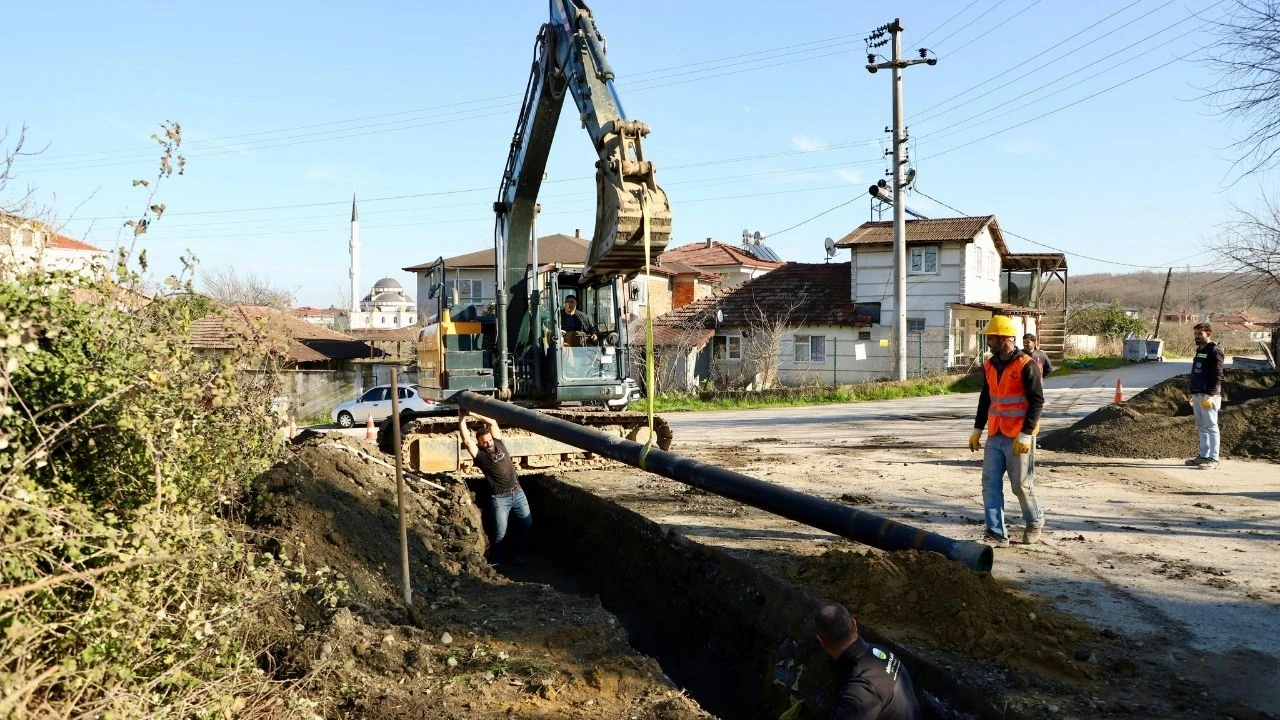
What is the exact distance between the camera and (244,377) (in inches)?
267

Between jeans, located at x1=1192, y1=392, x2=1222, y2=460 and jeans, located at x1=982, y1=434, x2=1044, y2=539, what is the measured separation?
17.3 ft

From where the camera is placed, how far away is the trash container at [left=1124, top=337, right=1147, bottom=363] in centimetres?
4256

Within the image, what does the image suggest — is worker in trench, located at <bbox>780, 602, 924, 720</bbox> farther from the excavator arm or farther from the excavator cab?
the excavator cab

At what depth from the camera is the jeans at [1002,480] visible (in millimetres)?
7168

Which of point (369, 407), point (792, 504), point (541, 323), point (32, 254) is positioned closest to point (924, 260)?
point (369, 407)

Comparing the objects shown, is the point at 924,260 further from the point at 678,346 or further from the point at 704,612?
the point at 704,612

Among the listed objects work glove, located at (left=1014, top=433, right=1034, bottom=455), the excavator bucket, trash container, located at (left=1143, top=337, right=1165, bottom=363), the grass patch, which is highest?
the excavator bucket

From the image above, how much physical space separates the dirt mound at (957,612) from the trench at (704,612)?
0.28 metres

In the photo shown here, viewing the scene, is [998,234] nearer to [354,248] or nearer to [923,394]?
[923,394]

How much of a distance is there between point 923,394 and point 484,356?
19390 mm

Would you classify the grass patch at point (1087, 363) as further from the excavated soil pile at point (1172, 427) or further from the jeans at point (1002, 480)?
the jeans at point (1002, 480)

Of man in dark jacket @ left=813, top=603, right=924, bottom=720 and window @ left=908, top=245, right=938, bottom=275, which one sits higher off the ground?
window @ left=908, top=245, right=938, bottom=275

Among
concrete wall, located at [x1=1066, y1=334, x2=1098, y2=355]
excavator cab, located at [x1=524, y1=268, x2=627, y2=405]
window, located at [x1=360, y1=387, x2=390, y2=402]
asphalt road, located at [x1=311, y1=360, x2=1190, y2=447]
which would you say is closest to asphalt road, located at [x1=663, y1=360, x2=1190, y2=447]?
asphalt road, located at [x1=311, y1=360, x2=1190, y2=447]

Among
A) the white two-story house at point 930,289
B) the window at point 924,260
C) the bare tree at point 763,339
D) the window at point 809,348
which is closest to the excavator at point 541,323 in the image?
the bare tree at point 763,339
